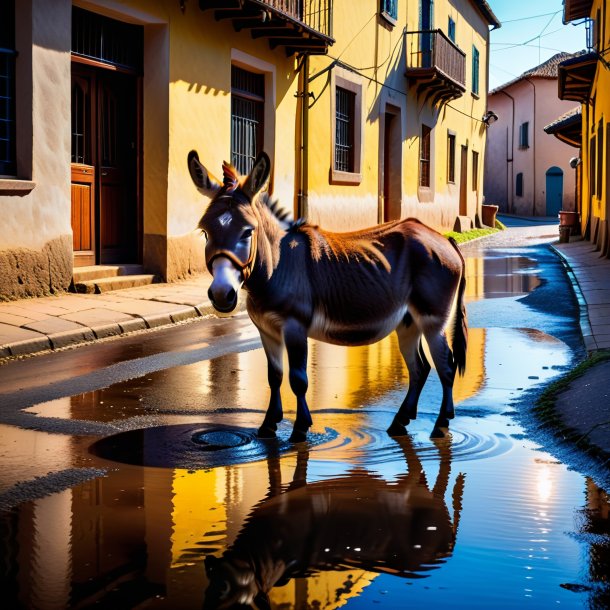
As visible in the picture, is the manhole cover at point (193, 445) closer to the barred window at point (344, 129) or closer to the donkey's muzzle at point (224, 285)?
the donkey's muzzle at point (224, 285)

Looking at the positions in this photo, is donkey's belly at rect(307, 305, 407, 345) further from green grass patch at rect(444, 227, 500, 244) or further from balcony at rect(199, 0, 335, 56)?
green grass patch at rect(444, 227, 500, 244)

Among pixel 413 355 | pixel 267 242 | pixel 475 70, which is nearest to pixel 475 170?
pixel 475 70

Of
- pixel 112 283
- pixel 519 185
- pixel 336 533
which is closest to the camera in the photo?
pixel 336 533

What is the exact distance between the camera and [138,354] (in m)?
9.07

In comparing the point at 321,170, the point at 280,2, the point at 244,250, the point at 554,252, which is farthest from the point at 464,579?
the point at 554,252

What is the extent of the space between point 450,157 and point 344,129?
11832 mm

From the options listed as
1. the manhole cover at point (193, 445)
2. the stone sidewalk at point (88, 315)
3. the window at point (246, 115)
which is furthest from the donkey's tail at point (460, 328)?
the window at point (246, 115)

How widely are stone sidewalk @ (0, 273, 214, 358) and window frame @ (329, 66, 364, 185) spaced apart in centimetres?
786

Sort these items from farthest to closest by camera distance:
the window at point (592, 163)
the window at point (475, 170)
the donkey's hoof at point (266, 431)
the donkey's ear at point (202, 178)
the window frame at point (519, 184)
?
the window frame at point (519, 184) < the window at point (475, 170) < the window at point (592, 163) < the donkey's hoof at point (266, 431) < the donkey's ear at point (202, 178)

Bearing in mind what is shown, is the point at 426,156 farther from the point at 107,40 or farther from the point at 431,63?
the point at 107,40

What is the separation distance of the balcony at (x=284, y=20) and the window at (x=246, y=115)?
719 millimetres

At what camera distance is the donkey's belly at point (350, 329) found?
5758mm

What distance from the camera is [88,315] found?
10758mm

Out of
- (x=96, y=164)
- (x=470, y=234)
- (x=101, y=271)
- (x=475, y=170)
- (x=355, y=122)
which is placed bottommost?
(x=101, y=271)
